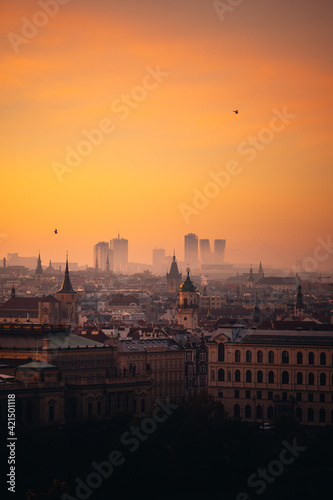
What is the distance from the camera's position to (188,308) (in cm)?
17838

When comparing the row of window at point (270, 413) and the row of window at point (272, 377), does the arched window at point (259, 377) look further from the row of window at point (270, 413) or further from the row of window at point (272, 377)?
the row of window at point (270, 413)

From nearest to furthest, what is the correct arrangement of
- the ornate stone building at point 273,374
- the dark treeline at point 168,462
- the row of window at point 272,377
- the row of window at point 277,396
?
the dark treeline at point 168,462 → the row of window at point 277,396 → the ornate stone building at point 273,374 → the row of window at point 272,377

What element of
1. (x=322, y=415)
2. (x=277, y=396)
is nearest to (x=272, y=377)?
(x=277, y=396)

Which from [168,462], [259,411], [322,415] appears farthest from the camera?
[259,411]

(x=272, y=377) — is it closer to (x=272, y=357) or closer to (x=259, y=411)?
(x=272, y=357)

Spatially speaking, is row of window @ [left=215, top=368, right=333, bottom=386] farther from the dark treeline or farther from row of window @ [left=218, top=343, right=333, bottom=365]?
the dark treeline

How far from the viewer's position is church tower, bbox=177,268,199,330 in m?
177

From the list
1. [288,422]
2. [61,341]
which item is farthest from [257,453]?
[61,341]

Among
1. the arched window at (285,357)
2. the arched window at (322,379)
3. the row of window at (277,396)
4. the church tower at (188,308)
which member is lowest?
the row of window at (277,396)

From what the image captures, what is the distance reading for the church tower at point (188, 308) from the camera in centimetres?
17675

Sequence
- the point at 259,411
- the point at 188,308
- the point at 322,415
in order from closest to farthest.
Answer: the point at 322,415, the point at 259,411, the point at 188,308

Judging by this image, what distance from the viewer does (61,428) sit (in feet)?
307

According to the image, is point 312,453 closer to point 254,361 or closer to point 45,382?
point 45,382

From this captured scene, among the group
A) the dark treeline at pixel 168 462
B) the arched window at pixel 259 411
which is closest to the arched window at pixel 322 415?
the arched window at pixel 259 411
